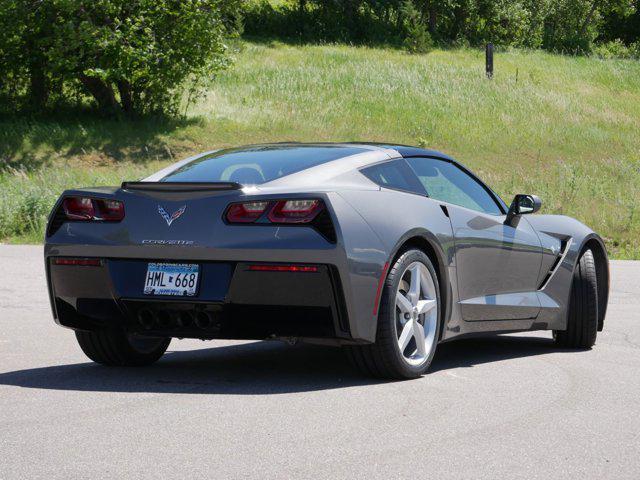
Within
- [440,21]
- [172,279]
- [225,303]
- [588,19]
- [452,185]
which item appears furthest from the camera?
[588,19]

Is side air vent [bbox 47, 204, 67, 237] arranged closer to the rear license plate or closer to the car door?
the rear license plate

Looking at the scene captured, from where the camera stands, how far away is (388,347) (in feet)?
19.9

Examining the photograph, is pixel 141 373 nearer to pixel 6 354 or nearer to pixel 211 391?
pixel 211 391

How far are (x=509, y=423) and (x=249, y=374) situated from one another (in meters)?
1.87

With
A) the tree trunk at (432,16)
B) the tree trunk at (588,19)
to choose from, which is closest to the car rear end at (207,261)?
the tree trunk at (432,16)

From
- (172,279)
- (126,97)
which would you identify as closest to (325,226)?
(172,279)

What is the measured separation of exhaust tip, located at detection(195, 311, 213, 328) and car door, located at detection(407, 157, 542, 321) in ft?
5.36

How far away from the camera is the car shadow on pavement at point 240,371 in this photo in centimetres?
613

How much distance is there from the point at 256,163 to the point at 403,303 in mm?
1185

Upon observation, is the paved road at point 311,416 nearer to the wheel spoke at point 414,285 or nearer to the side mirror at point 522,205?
the wheel spoke at point 414,285

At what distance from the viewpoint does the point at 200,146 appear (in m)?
36.5

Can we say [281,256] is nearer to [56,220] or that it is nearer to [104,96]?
[56,220]

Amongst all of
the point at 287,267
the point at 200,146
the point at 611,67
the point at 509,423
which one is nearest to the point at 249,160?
the point at 287,267

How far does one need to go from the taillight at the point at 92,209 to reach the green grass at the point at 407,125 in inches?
584
